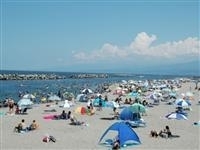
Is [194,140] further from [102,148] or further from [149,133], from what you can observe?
[102,148]

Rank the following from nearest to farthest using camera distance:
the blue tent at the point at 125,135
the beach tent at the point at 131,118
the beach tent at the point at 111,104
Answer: the blue tent at the point at 125,135
the beach tent at the point at 131,118
the beach tent at the point at 111,104

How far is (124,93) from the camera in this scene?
62094 millimetres

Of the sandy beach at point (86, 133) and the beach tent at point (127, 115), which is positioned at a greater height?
the beach tent at point (127, 115)

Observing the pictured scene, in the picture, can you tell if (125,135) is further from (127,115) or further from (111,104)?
(111,104)

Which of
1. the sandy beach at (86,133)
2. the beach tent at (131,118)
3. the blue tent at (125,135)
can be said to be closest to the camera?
the blue tent at (125,135)

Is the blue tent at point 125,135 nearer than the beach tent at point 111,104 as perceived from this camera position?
Yes

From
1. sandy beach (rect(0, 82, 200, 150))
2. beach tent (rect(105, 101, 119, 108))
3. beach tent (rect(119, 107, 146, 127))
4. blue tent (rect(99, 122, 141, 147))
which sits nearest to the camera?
blue tent (rect(99, 122, 141, 147))

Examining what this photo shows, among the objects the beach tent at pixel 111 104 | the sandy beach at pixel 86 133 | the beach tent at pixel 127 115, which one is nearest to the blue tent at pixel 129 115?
the beach tent at pixel 127 115

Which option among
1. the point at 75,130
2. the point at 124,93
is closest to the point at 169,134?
the point at 75,130

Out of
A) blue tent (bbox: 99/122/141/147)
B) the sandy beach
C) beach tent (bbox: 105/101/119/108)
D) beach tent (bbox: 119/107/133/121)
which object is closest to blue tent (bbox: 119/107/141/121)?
beach tent (bbox: 119/107/133/121)

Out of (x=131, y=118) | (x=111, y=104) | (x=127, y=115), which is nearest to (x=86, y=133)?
(x=127, y=115)

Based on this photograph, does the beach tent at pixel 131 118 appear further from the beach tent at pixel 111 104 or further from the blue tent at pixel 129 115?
the beach tent at pixel 111 104

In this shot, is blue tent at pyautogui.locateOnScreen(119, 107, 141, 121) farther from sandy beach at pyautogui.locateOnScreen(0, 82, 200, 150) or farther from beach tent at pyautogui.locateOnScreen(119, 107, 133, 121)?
sandy beach at pyautogui.locateOnScreen(0, 82, 200, 150)

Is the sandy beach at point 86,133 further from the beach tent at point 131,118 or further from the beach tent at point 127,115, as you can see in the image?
the beach tent at point 127,115
